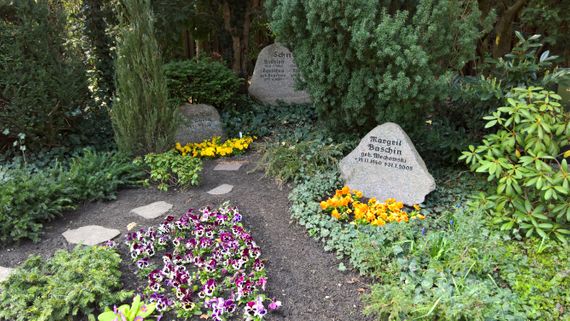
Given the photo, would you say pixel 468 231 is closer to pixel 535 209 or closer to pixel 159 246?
pixel 535 209

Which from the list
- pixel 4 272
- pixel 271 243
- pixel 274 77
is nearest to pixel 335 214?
pixel 271 243

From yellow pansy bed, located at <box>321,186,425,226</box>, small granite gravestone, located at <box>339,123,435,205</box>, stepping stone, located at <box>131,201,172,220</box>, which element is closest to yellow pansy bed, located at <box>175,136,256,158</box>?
stepping stone, located at <box>131,201,172,220</box>

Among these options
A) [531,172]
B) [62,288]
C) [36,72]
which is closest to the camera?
[62,288]

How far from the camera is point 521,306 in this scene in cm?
274

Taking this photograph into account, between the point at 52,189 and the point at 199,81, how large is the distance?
119 inches

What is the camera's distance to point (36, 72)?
4922mm

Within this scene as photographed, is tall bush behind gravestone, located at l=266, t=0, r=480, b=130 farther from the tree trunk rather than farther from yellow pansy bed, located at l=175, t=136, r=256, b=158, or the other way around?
the tree trunk

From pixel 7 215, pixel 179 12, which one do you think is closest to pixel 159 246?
pixel 7 215

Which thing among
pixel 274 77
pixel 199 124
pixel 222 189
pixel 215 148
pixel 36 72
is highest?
pixel 36 72

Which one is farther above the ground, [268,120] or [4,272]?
[268,120]

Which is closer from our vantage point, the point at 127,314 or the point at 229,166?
the point at 127,314

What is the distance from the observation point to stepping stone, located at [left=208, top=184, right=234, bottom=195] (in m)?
4.43

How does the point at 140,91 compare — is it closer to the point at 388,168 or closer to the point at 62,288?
the point at 62,288

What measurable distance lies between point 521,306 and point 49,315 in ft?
9.51
